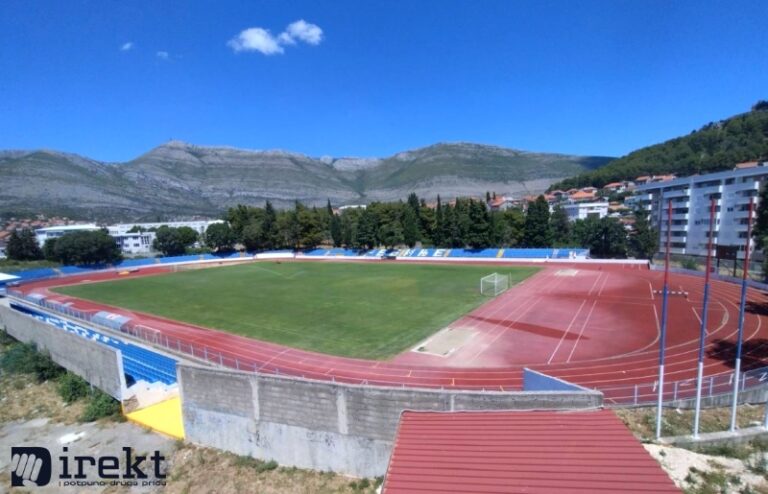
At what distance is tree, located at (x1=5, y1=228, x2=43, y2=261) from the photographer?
63719mm

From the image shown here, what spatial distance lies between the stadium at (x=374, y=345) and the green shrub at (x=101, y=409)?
25.5 inches

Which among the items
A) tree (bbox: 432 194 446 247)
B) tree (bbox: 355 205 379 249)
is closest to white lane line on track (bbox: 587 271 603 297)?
tree (bbox: 432 194 446 247)

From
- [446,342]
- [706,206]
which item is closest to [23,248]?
[446,342]

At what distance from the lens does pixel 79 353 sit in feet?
66.6

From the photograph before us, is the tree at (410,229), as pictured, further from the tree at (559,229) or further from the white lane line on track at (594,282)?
the white lane line on track at (594,282)

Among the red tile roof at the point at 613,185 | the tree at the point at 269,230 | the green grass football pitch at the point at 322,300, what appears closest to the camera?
the green grass football pitch at the point at 322,300

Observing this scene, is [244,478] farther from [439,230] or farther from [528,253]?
[439,230]

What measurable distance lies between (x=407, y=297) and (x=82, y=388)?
2285 centimetres

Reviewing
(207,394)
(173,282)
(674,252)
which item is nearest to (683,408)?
(207,394)

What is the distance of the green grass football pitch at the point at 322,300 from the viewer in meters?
23.5

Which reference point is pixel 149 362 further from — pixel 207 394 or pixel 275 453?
pixel 275 453

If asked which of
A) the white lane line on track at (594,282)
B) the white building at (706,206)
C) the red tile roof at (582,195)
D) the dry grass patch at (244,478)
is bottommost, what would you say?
the dry grass patch at (244,478)

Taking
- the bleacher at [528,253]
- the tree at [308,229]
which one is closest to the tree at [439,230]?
the bleacher at [528,253]

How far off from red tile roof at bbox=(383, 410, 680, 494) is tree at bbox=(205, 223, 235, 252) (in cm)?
7167
